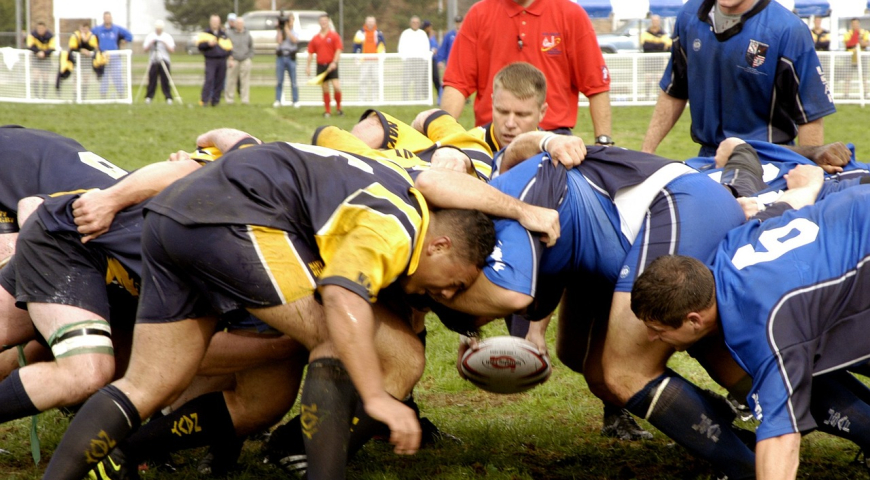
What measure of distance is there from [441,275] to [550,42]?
3072mm

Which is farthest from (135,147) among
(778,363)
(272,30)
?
(272,30)

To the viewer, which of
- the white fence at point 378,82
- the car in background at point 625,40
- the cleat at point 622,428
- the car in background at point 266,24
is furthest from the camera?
the car in background at point 266,24

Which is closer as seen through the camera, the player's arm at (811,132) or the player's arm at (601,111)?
the player's arm at (811,132)

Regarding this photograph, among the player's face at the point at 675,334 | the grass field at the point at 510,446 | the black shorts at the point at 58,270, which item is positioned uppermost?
the black shorts at the point at 58,270

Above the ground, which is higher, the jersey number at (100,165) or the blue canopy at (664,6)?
the blue canopy at (664,6)

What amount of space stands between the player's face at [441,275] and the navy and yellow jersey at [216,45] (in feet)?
58.1

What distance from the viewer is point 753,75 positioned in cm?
526

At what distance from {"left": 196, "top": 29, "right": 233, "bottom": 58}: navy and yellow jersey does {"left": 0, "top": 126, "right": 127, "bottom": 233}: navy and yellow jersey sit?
16.4m

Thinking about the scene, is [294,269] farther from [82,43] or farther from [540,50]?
[82,43]

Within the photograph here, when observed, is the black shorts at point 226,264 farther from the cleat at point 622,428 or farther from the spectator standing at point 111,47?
the spectator standing at point 111,47

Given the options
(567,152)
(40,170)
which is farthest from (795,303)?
(40,170)

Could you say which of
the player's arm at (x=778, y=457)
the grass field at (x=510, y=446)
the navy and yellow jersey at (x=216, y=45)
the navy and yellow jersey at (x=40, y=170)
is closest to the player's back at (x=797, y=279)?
the player's arm at (x=778, y=457)

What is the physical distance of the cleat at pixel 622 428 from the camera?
4496 mm

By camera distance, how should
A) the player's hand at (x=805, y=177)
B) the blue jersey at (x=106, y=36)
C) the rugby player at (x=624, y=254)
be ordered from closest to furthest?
the rugby player at (x=624, y=254), the player's hand at (x=805, y=177), the blue jersey at (x=106, y=36)
